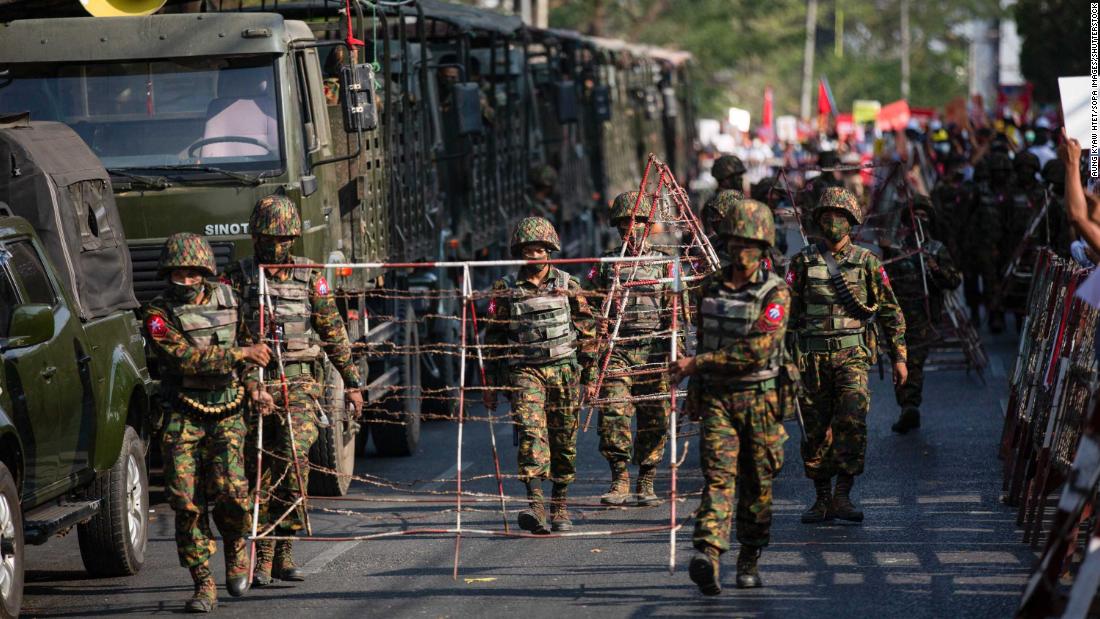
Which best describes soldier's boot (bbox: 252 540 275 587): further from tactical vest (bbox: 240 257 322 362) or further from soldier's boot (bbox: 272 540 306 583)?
tactical vest (bbox: 240 257 322 362)

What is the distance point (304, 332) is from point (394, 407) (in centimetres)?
421

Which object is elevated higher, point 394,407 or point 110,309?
point 110,309

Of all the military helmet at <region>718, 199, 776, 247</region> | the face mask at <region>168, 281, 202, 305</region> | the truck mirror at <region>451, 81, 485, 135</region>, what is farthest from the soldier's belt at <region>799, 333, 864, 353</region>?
the truck mirror at <region>451, 81, 485, 135</region>

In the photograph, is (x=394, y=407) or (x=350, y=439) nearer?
(x=350, y=439)

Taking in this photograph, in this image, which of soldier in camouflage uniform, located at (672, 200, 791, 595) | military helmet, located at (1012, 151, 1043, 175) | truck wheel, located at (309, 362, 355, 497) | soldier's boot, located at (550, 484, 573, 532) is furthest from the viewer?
military helmet, located at (1012, 151, 1043, 175)

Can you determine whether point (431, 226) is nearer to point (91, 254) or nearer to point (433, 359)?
point (433, 359)

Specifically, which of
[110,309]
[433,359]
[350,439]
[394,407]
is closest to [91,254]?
[110,309]

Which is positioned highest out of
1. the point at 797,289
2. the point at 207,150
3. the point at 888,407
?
the point at 207,150

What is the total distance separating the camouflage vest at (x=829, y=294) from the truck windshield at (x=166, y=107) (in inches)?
138

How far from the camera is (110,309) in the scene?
9562mm

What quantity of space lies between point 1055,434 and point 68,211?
5.17 meters

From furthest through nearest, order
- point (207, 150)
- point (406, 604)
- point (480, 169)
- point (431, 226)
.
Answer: point (480, 169)
point (431, 226)
point (207, 150)
point (406, 604)

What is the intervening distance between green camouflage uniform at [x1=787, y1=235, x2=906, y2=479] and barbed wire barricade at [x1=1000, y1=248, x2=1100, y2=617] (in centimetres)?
86

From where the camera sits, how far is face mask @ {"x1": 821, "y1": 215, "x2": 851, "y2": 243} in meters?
10.1
